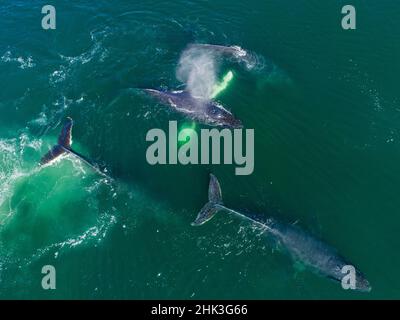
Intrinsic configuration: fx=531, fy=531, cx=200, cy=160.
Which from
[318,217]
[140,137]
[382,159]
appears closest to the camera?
[318,217]

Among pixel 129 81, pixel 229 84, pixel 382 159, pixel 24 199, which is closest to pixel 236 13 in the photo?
pixel 229 84

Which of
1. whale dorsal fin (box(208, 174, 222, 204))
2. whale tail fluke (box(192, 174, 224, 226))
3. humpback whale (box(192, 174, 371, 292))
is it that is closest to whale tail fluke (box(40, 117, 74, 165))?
whale dorsal fin (box(208, 174, 222, 204))

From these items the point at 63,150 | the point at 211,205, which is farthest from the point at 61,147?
the point at 211,205

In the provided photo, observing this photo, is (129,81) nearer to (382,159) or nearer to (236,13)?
(236,13)

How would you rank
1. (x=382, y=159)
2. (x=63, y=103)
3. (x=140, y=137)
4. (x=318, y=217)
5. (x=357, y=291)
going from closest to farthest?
(x=357, y=291)
(x=318, y=217)
(x=382, y=159)
(x=140, y=137)
(x=63, y=103)

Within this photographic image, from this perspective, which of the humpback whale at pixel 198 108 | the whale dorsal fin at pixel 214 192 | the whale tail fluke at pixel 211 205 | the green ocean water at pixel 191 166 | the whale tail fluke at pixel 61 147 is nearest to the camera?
the green ocean water at pixel 191 166

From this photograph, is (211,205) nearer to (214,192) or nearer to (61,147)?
(214,192)

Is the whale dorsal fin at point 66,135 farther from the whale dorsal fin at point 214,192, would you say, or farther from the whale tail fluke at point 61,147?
the whale dorsal fin at point 214,192

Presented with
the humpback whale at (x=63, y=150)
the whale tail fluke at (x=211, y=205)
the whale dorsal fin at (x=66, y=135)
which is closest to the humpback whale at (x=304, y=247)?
the whale tail fluke at (x=211, y=205)
